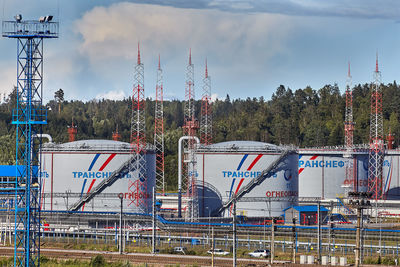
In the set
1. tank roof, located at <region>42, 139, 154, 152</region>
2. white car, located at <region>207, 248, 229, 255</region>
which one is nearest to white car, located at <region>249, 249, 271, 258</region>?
white car, located at <region>207, 248, 229, 255</region>

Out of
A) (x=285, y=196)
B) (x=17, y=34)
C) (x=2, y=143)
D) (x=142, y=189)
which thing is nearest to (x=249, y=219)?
(x=285, y=196)

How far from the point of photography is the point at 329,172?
369 feet

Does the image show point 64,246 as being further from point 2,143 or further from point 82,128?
point 82,128

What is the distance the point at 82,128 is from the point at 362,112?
222 ft

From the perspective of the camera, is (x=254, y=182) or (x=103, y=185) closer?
(x=103, y=185)

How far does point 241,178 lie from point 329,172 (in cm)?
2643

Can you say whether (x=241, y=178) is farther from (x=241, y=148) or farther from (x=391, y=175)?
(x=391, y=175)

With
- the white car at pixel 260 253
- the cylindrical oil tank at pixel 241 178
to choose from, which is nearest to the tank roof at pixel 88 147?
the cylindrical oil tank at pixel 241 178

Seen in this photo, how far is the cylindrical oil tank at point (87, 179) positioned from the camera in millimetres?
88562

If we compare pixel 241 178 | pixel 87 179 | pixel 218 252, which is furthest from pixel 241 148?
pixel 218 252

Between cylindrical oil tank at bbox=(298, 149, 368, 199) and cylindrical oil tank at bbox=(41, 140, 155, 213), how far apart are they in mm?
32050

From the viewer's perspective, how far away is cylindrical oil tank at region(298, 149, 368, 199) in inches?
4358

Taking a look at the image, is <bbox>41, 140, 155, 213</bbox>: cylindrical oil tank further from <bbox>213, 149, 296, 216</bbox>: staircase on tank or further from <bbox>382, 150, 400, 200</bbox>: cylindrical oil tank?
<bbox>382, 150, 400, 200</bbox>: cylindrical oil tank

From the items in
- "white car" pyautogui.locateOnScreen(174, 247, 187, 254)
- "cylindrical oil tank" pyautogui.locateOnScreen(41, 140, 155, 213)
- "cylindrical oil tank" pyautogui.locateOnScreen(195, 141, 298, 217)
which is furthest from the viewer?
"cylindrical oil tank" pyautogui.locateOnScreen(195, 141, 298, 217)
